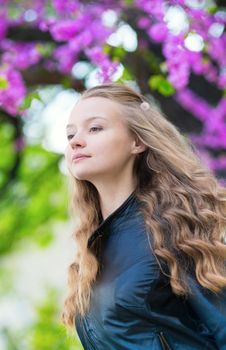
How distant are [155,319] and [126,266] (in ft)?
0.68

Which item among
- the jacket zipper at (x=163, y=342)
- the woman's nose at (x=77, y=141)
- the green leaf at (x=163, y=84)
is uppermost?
the woman's nose at (x=77, y=141)

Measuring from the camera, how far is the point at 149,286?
2.42 meters

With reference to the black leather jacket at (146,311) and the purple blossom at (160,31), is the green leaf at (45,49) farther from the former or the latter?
the black leather jacket at (146,311)

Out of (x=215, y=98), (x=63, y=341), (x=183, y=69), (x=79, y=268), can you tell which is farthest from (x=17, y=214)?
(x=79, y=268)

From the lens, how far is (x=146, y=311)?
2.38 meters

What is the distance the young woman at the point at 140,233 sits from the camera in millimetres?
2391

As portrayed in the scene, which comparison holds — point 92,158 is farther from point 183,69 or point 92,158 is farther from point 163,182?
point 183,69

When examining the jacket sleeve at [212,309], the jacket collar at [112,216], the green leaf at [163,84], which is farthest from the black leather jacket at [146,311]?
the green leaf at [163,84]

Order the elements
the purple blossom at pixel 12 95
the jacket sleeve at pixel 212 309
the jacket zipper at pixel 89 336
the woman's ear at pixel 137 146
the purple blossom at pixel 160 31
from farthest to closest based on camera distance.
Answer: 1. the purple blossom at pixel 12 95
2. the purple blossom at pixel 160 31
3. the woman's ear at pixel 137 146
4. the jacket zipper at pixel 89 336
5. the jacket sleeve at pixel 212 309

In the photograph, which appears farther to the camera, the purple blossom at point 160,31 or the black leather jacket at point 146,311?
the purple blossom at point 160,31

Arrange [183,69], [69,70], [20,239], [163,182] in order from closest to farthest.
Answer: [163,182]
[183,69]
[69,70]
[20,239]

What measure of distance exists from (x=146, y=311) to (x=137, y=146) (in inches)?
25.7

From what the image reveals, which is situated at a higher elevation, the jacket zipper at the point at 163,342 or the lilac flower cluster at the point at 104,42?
the jacket zipper at the point at 163,342

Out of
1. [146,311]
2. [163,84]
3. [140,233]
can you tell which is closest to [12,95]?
[163,84]
